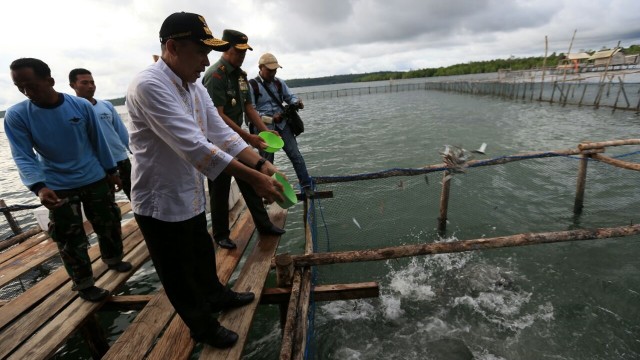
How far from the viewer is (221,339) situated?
2602 millimetres

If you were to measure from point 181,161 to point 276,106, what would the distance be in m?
3.58

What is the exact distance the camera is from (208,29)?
1991 millimetres

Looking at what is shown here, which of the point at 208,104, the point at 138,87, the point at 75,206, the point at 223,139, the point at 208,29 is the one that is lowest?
the point at 75,206

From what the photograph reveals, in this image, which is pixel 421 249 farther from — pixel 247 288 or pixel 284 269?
pixel 247 288

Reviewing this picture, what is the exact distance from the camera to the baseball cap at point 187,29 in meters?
1.89

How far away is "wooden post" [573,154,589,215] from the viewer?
682cm

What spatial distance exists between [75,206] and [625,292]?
791cm

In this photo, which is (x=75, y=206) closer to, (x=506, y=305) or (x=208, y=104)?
(x=208, y=104)

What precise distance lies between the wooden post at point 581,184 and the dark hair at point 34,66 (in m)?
8.93

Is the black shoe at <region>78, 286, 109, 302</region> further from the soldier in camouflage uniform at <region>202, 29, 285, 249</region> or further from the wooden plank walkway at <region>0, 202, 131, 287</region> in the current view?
the wooden plank walkway at <region>0, 202, 131, 287</region>

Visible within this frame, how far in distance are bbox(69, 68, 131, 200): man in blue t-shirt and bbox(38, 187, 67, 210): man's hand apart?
192 centimetres

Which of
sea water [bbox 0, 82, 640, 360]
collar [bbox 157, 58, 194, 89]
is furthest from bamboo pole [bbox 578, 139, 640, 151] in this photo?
collar [bbox 157, 58, 194, 89]

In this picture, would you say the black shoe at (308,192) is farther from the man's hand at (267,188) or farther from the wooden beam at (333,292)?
the man's hand at (267,188)

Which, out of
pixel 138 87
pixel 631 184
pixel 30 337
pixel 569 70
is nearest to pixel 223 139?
pixel 138 87
